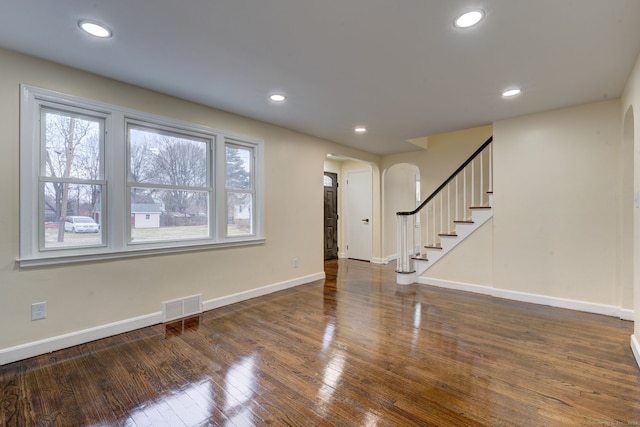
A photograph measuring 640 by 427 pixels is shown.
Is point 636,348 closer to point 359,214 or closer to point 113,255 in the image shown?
point 113,255

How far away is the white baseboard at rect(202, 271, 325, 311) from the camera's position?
11.5ft

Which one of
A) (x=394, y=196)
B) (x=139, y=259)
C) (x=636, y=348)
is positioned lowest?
(x=636, y=348)

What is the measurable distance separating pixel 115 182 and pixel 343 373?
8.70ft

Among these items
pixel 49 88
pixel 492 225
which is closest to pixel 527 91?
pixel 492 225

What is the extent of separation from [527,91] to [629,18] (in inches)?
45.1

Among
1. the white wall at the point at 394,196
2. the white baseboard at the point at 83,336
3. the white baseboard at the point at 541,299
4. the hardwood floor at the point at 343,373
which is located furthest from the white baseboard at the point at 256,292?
the white wall at the point at 394,196

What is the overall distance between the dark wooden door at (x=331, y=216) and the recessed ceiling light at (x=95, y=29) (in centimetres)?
516

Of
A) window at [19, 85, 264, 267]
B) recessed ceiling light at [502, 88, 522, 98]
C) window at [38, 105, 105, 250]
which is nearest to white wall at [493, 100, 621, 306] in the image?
recessed ceiling light at [502, 88, 522, 98]

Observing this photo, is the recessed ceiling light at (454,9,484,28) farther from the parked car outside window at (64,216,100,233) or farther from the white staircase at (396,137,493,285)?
the parked car outside window at (64,216,100,233)

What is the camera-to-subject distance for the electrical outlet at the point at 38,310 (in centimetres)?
236

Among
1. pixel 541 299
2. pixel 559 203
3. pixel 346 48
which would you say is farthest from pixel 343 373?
pixel 559 203

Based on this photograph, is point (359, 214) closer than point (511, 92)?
No

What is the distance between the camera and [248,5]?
176cm

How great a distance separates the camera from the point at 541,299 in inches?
144
